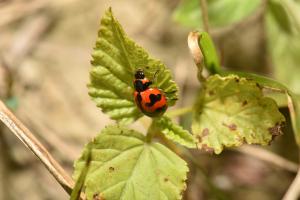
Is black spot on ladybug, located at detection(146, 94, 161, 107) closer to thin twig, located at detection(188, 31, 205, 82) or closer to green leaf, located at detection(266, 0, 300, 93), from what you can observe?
thin twig, located at detection(188, 31, 205, 82)

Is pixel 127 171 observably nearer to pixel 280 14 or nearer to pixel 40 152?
pixel 40 152

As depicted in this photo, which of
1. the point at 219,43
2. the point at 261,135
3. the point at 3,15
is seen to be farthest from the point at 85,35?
the point at 261,135

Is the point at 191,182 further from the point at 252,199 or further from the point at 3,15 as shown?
the point at 3,15

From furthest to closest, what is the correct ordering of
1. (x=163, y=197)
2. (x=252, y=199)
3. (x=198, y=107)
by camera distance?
(x=252, y=199)
(x=198, y=107)
(x=163, y=197)

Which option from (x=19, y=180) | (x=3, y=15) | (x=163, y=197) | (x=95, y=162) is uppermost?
(x=3, y=15)

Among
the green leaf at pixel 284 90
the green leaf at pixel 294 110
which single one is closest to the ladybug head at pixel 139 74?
the green leaf at pixel 284 90

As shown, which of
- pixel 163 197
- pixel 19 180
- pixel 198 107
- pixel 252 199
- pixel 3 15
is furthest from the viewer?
pixel 3 15

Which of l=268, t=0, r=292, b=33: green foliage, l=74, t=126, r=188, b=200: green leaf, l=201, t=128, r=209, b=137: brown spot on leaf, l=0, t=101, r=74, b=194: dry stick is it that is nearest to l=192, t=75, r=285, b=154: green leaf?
l=201, t=128, r=209, b=137: brown spot on leaf
